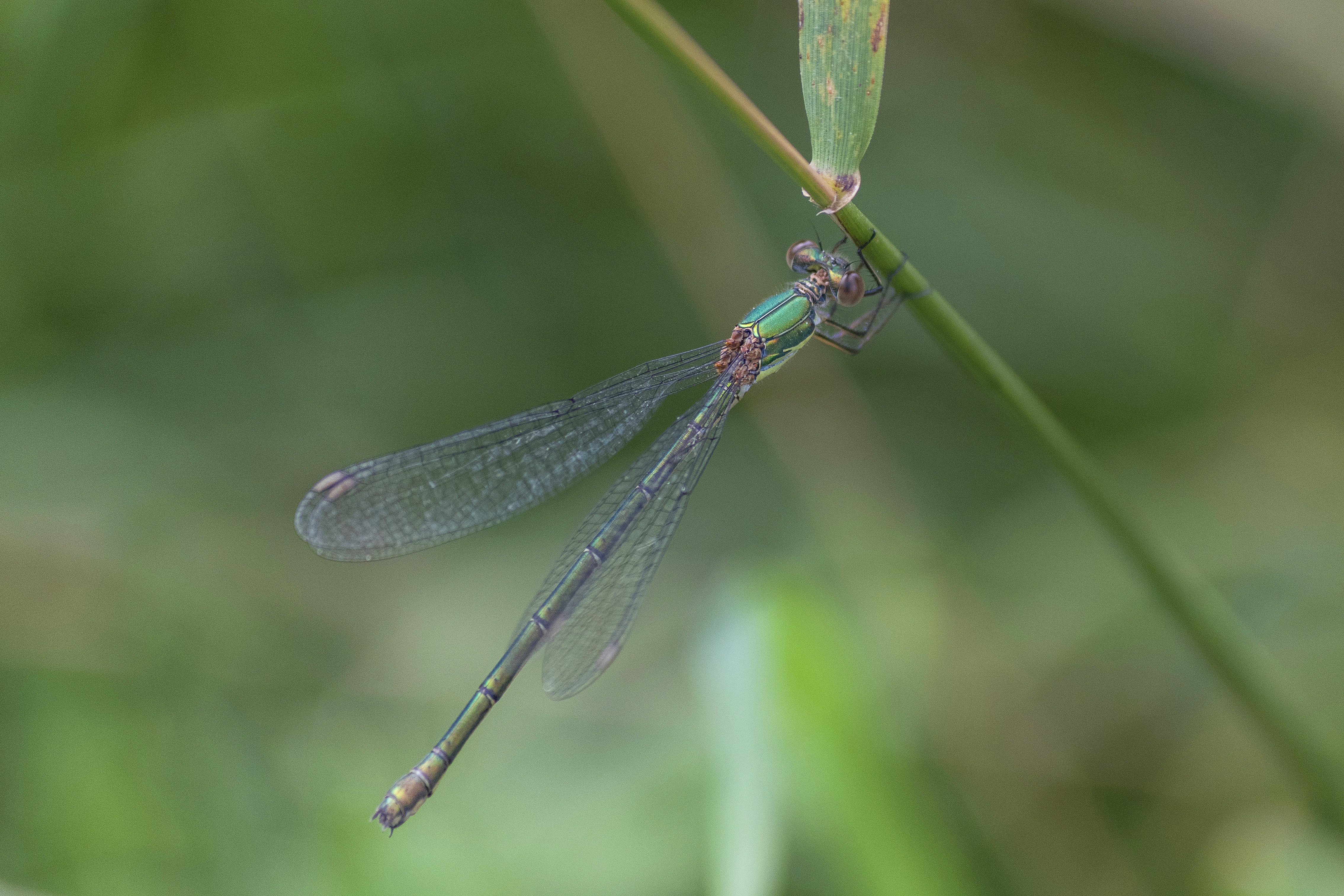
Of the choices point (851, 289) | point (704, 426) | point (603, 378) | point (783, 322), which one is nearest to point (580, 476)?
point (704, 426)

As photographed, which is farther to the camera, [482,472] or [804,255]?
[482,472]

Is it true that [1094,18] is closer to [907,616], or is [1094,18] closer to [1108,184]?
[1108,184]

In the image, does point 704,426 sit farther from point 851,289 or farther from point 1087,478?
point 1087,478

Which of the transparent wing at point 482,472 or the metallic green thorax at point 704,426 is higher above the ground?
the transparent wing at point 482,472

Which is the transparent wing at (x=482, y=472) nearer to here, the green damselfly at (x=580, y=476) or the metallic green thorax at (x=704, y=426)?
the green damselfly at (x=580, y=476)

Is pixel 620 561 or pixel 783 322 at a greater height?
pixel 783 322

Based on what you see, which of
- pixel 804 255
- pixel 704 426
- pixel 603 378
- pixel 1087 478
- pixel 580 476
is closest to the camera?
pixel 1087 478

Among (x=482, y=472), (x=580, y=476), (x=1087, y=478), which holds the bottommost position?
(x=1087, y=478)

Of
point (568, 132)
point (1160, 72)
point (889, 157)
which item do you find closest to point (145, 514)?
point (568, 132)

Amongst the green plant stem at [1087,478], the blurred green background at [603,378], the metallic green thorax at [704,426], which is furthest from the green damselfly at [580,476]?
the green plant stem at [1087,478]
